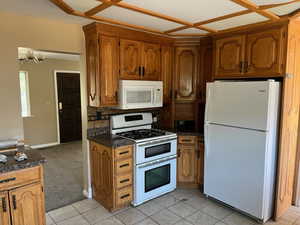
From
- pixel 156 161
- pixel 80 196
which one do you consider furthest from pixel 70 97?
pixel 156 161

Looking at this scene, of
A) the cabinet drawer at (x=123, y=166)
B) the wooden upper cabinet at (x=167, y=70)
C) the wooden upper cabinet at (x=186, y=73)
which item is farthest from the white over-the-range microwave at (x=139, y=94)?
the cabinet drawer at (x=123, y=166)

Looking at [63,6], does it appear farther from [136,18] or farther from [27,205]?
[27,205]

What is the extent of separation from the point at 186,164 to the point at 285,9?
7.65ft

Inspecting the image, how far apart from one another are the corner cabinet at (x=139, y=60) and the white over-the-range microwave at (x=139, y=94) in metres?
0.12

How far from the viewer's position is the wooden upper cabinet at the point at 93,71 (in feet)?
8.98

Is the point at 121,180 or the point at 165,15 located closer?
the point at 165,15

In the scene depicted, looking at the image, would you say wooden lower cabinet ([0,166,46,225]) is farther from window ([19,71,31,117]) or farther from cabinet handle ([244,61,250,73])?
window ([19,71,31,117])

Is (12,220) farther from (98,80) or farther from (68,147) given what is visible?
(68,147)

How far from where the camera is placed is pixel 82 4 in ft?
6.69

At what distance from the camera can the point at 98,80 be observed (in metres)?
2.76

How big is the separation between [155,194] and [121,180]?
62 centimetres

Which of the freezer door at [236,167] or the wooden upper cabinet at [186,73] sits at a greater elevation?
the wooden upper cabinet at [186,73]

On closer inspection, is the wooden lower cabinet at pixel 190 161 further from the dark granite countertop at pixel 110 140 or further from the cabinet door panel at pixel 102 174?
the cabinet door panel at pixel 102 174

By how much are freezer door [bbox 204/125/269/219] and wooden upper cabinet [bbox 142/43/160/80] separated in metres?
1.14
